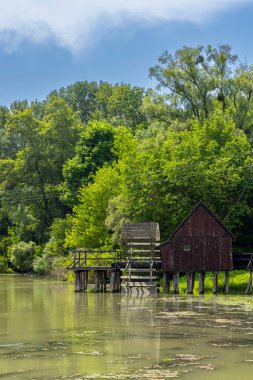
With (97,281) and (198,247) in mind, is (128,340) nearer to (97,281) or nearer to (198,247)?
(198,247)

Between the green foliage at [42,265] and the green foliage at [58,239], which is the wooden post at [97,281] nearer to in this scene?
the green foliage at [58,239]

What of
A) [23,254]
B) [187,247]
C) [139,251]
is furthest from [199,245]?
[23,254]

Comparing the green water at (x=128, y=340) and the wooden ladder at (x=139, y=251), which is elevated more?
the wooden ladder at (x=139, y=251)

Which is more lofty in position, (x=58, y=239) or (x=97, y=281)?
(x=58, y=239)

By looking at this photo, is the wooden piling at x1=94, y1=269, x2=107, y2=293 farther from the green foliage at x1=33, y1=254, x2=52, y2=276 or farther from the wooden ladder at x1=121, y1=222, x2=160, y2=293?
the green foliage at x1=33, y1=254, x2=52, y2=276

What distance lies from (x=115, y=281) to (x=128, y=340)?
2780 centimetres

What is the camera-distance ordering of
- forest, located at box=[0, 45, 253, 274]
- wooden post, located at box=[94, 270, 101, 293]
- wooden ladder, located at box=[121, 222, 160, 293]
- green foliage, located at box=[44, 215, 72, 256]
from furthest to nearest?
1. green foliage, located at box=[44, 215, 72, 256]
2. forest, located at box=[0, 45, 253, 274]
3. wooden post, located at box=[94, 270, 101, 293]
4. wooden ladder, located at box=[121, 222, 160, 293]

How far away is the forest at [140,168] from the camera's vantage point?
55.8 meters

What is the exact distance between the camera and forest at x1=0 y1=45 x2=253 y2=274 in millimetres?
55781

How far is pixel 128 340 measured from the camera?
80.3ft

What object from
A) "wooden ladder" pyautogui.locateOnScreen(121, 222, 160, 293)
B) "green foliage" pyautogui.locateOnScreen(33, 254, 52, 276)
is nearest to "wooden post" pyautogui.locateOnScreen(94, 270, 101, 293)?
"wooden ladder" pyautogui.locateOnScreen(121, 222, 160, 293)

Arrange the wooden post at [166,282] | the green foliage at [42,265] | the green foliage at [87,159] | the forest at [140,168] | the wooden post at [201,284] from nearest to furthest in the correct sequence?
1. the wooden post at [201,284]
2. the wooden post at [166,282]
3. the forest at [140,168]
4. the green foliage at [42,265]
5. the green foliage at [87,159]

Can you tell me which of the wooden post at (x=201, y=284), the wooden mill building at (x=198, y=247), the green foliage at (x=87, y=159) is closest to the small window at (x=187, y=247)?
the wooden mill building at (x=198, y=247)

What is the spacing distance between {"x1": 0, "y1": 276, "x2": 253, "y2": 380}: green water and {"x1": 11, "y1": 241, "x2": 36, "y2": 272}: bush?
45.9m
